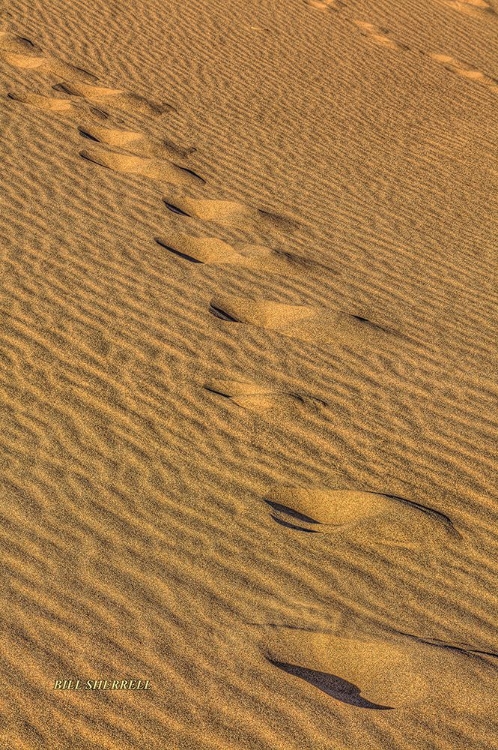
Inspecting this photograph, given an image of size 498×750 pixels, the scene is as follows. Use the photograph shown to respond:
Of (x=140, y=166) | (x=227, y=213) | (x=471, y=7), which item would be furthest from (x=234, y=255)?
(x=471, y=7)

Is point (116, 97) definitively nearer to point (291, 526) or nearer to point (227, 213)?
point (227, 213)

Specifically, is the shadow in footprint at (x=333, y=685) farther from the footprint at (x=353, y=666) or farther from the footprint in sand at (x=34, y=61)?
the footprint in sand at (x=34, y=61)

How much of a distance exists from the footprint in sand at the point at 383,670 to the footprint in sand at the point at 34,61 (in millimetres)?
6861

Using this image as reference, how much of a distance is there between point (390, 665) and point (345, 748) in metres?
0.41

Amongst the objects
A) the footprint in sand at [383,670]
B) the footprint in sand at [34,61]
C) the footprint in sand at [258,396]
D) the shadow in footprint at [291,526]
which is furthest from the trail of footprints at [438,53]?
the footprint in sand at [383,670]

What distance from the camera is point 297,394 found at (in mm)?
4906

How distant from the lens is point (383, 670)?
132 inches

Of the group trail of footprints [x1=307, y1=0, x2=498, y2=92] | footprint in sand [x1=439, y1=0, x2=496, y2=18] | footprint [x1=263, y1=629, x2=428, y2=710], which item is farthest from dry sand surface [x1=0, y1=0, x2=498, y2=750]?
footprint in sand [x1=439, y1=0, x2=496, y2=18]

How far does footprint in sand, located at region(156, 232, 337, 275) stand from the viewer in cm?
616

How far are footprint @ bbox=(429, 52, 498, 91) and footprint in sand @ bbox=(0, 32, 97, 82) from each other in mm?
4418

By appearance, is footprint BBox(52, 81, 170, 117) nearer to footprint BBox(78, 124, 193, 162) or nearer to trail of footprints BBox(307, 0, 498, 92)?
footprint BBox(78, 124, 193, 162)

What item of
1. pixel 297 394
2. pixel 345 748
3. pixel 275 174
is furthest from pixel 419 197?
pixel 345 748

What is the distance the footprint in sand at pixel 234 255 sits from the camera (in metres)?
6.16

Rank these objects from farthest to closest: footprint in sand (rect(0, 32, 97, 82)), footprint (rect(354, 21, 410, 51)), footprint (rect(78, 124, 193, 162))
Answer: footprint (rect(354, 21, 410, 51)) < footprint in sand (rect(0, 32, 97, 82)) < footprint (rect(78, 124, 193, 162))
